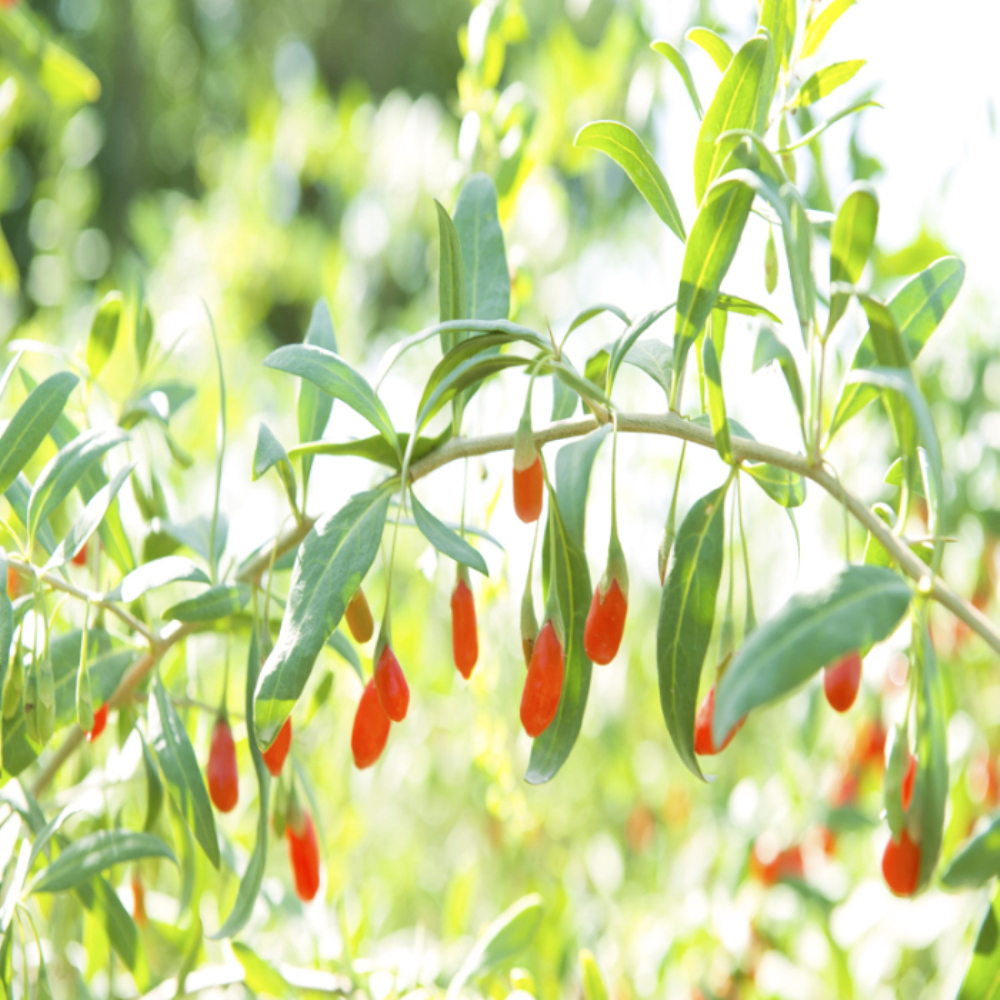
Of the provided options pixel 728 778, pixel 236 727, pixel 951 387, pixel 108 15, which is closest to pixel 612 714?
pixel 728 778

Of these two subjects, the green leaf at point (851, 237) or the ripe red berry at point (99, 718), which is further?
the ripe red berry at point (99, 718)

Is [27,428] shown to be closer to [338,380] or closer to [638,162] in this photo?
[338,380]

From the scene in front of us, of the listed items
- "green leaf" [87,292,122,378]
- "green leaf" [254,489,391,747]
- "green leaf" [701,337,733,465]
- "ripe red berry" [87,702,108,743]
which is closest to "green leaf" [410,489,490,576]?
"green leaf" [254,489,391,747]

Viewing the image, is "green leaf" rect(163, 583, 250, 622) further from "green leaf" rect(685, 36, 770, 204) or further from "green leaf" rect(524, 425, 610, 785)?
"green leaf" rect(685, 36, 770, 204)

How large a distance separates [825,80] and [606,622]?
364mm

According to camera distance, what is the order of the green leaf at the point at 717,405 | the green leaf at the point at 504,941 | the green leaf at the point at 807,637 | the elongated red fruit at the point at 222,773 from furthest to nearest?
1. the green leaf at the point at 504,941
2. the elongated red fruit at the point at 222,773
3. the green leaf at the point at 717,405
4. the green leaf at the point at 807,637

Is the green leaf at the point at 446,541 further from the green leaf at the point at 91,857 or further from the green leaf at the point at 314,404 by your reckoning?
the green leaf at the point at 91,857

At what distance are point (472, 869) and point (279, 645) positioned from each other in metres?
0.66

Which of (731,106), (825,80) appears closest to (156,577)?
(731,106)

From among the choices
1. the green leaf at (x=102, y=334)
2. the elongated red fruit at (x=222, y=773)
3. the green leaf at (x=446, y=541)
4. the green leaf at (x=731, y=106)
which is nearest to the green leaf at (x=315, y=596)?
the green leaf at (x=446, y=541)

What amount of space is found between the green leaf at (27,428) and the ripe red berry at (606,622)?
310mm

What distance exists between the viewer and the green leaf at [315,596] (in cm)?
43

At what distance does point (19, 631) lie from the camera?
53cm

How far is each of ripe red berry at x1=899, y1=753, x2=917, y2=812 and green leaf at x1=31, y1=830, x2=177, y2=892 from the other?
0.39 metres
